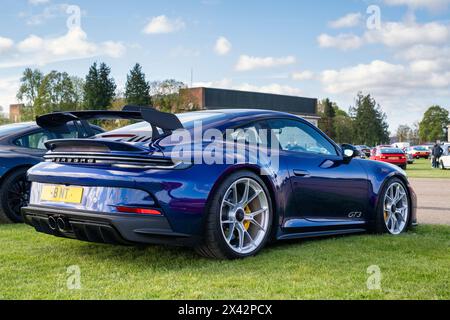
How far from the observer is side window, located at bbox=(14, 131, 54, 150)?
24.9 feet

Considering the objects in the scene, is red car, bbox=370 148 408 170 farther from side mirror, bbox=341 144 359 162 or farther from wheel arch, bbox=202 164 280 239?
wheel arch, bbox=202 164 280 239

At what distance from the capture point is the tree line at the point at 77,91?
86750 millimetres

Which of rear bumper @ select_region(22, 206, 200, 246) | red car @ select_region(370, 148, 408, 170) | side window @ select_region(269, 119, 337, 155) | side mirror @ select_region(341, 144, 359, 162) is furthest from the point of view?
red car @ select_region(370, 148, 408, 170)

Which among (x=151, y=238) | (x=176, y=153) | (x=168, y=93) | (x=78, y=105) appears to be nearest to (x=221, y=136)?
(x=176, y=153)

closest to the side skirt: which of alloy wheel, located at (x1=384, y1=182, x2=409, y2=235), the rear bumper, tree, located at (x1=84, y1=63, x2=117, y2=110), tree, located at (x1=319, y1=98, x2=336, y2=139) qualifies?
alloy wheel, located at (x1=384, y1=182, x2=409, y2=235)

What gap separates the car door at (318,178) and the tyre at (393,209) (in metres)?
0.28

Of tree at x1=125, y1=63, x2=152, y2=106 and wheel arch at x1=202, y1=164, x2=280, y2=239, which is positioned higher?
tree at x1=125, y1=63, x2=152, y2=106

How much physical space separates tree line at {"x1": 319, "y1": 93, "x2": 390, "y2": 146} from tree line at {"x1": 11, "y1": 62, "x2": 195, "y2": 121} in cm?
4211

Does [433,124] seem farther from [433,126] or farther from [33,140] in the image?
[33,140]

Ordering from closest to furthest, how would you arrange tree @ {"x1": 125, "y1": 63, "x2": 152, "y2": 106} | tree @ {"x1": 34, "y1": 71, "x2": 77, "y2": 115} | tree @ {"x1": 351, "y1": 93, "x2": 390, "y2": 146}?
tree @ {"x1": 34, "y1": 71, "x2": 77, "y2": 115}, tree @ {"x1": 125, "y1": 63, "x2": 152, "y2": 106}, tree @ {"x1": 351, "y1": 93, "x2": 390, "y2": 146}

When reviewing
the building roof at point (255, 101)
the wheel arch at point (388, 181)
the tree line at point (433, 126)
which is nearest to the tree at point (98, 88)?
the building roof at point (255, 101)

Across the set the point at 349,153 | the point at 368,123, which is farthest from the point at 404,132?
the point at 349,153

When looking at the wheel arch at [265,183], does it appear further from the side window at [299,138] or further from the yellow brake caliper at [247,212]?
the side window at [299,138]
